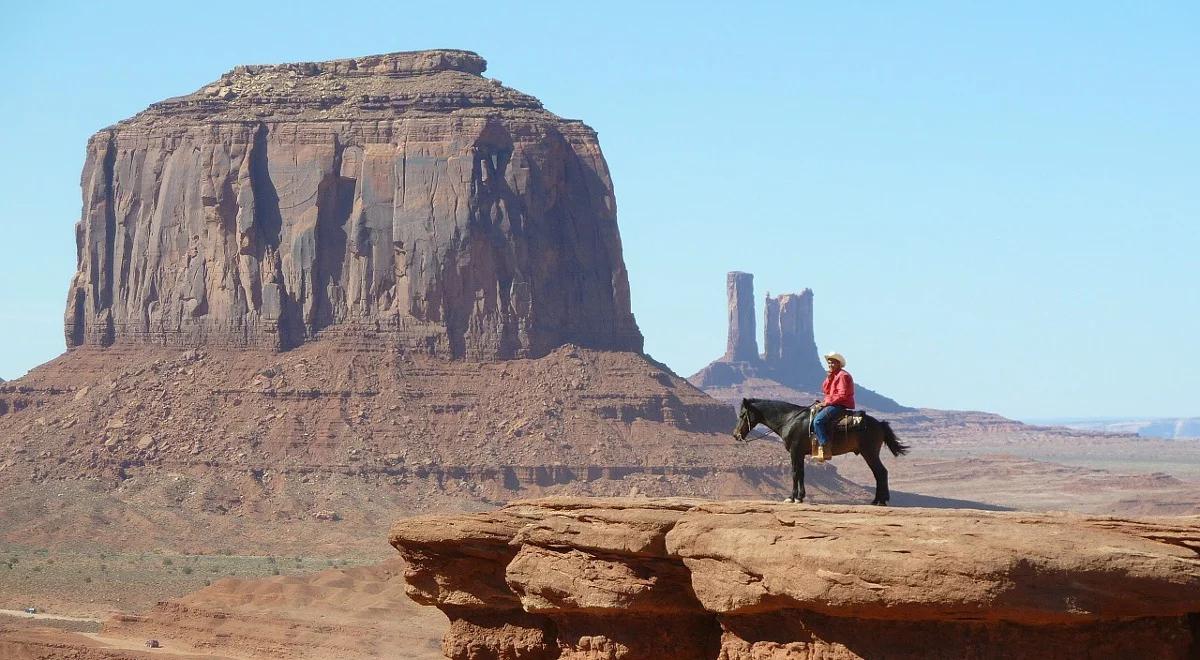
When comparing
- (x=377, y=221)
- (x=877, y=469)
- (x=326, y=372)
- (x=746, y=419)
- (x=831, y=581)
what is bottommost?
(x=831, y=581)

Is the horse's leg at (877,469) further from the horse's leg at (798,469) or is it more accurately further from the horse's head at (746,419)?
the horse's head at (746,419)

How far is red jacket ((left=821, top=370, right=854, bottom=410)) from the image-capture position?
22.5 meters

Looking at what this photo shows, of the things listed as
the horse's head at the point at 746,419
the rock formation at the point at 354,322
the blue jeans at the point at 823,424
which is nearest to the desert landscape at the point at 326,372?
the rock formation at the point at 354,322

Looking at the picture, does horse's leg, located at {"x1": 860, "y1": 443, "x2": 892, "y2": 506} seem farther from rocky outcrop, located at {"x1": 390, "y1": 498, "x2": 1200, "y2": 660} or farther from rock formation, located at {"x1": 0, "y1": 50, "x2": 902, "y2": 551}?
rock formation, located at {"x1": 0, "y1": 50, "x2": 902, "y2": 551}

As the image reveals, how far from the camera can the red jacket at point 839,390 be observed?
73.9 feet

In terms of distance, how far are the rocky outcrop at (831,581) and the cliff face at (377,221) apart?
8595 cm

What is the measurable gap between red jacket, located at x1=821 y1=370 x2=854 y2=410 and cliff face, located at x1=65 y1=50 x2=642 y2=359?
8685cm

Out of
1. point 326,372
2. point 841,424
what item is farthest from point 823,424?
point 326,372

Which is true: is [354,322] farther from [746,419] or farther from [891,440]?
[891,440]

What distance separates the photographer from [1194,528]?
1822cm

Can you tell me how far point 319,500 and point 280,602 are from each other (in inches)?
1134

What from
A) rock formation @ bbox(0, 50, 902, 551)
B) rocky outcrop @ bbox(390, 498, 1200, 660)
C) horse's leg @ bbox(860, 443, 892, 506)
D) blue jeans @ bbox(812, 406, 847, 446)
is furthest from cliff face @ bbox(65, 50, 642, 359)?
blue jeans @ bbox(812, 406, 847, 446)

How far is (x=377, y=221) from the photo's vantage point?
111 m

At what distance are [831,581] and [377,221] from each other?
93.5 metres
